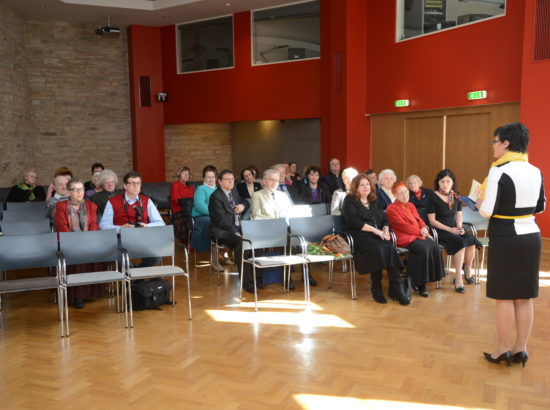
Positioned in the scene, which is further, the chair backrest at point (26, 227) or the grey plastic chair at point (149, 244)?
the chair backrest at point (26, 227)

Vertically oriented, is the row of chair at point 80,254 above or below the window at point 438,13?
below

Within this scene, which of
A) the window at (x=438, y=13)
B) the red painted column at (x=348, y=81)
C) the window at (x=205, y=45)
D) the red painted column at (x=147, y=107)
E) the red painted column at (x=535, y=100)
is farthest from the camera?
the red painted column at (x=147, y=107)

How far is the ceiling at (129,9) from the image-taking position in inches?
492

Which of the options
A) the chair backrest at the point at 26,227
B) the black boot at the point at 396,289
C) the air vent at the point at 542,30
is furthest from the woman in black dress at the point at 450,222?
the chair backrest at the point at 26,227

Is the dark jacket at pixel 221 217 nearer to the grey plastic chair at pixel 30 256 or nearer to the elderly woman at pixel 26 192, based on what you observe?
the grey plastic chair at pixel 30 256

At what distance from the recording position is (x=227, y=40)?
45.2 feet

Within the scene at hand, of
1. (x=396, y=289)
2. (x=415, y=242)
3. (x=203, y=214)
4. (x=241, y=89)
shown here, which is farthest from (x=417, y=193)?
(x=241, y=89)

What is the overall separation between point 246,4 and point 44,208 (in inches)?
283

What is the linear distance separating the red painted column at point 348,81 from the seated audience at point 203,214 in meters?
4.27

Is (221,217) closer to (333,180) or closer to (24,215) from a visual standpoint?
(24,215)

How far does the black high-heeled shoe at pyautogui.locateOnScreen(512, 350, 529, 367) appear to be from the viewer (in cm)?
412

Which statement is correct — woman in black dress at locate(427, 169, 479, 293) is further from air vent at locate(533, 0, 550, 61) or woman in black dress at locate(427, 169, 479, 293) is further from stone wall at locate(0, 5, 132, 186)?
stone wall at locate(0, 5, 132, 186)

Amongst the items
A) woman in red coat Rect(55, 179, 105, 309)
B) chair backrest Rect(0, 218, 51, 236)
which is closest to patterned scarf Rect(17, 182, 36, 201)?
chair backrest Rect(0, 218, 51, 236)

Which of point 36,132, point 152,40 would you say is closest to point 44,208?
point 36,132
